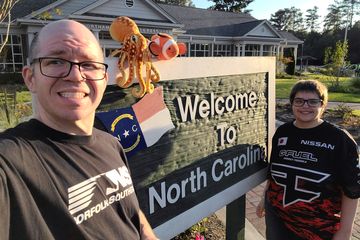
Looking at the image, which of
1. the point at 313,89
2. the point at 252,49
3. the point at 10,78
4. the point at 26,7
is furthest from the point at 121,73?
the point at 252,49

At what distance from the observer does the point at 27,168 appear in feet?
3.19

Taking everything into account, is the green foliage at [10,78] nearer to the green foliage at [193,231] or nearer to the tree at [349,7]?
the green foliage at [193,231]

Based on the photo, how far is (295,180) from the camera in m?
2.21

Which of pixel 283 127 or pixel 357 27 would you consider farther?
pixel 357 27

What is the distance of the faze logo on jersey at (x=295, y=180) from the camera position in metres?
2.13

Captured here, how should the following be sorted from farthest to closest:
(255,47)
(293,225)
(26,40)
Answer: (255,47), (26,40), (293,225)

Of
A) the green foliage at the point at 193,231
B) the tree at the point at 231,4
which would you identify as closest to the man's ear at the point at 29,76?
the green foliage at the point at 193,231

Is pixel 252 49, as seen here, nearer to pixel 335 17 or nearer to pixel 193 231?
pixel 193 231

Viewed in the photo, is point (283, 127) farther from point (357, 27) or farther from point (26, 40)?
point (357, 27)

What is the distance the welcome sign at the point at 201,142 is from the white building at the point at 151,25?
753 cm

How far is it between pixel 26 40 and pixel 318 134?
63.7 ft

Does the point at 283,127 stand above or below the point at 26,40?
below

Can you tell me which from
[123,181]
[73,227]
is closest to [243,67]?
[123,181]

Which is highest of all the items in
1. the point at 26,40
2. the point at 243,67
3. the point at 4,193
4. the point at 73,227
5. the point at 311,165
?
the point at 26,40
